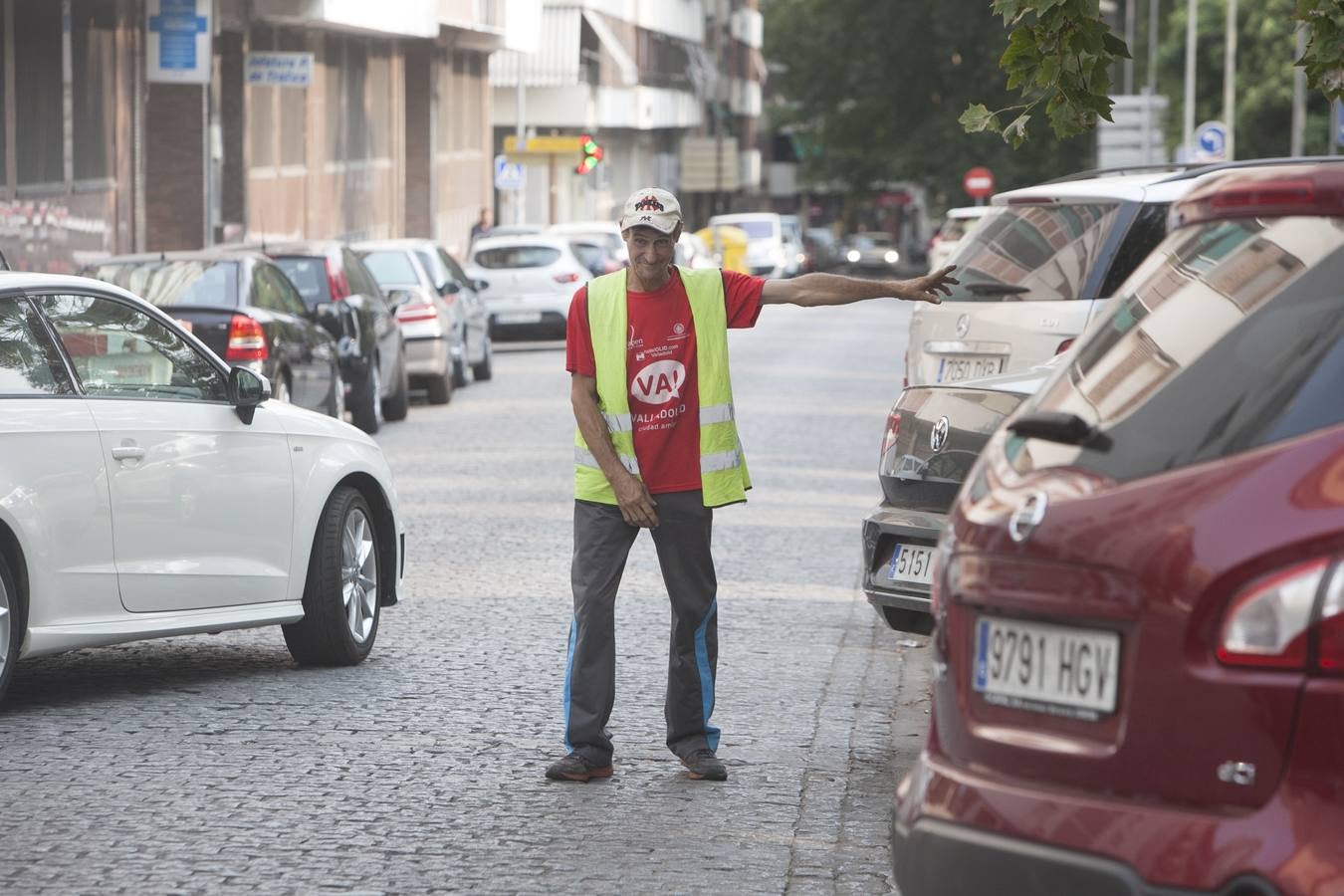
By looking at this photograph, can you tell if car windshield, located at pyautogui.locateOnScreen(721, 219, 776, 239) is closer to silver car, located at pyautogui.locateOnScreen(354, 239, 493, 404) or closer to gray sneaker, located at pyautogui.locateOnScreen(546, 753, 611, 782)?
silver car, located at pyautogui.locateOnScreen(354, 239, 493, 404)

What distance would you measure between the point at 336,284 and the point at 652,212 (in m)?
13.3

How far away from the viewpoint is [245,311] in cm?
1647

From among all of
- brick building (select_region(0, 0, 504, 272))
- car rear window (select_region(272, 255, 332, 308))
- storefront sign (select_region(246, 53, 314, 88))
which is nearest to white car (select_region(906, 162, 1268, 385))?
car rear window (select_region(272, 255, 332, 308))

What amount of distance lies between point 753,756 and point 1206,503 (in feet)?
12.8

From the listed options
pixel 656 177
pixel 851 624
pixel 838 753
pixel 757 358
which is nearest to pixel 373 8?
pixel 757 358

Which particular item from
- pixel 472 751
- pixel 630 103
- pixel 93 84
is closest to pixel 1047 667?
pixel 472 751

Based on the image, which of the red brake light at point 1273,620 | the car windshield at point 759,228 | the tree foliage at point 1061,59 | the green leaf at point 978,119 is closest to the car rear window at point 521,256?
the tree foliage at point 1061,59

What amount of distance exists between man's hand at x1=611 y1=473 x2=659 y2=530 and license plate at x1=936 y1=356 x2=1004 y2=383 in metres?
4.75

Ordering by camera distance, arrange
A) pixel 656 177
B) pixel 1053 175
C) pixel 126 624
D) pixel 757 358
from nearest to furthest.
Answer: pixel 126 624
pixel 757 358
pixel 1053 175
pixel 656 177

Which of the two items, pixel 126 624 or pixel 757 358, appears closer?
pixel 126 624

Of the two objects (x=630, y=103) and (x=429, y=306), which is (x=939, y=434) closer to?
(x=429, y=306)

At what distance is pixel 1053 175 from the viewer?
73562 millimetres

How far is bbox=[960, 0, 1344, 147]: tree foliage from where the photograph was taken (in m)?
7.89

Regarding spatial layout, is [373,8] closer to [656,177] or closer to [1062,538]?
[1062,538]
